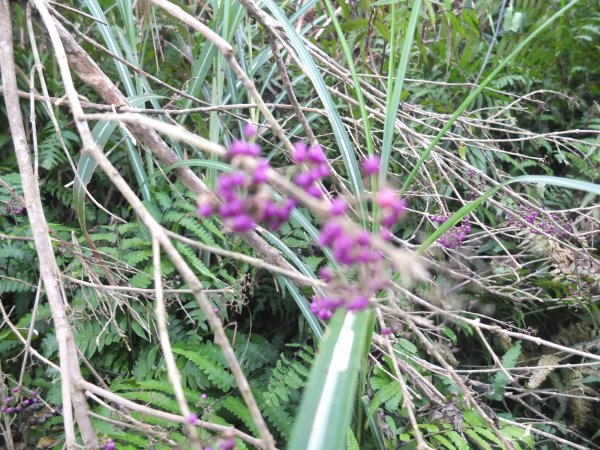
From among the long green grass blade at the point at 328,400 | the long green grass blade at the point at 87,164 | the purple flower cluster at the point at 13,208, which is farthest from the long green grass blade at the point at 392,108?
the purple flower cluster at the point at 13,208

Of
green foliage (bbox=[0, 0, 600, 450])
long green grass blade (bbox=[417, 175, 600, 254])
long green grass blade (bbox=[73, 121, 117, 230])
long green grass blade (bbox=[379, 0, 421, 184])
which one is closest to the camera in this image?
long green grass blade (bbox=[417, 175, 600, 254])

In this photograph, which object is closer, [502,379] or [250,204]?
[250,204]

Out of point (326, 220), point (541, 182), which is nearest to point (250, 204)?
point (326, 220)

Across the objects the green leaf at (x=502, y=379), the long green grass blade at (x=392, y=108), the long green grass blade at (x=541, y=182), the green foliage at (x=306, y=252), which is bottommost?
the green leaf at (x=502, y=379)

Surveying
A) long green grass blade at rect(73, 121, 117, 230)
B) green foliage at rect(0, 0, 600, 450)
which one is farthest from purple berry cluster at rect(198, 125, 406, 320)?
long green grass blade at rect(73, 121, 117, 230)

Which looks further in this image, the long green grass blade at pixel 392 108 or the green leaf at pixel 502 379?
the green leaf at pixel 502 379

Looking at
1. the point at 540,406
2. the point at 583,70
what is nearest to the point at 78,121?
the point at 540,406

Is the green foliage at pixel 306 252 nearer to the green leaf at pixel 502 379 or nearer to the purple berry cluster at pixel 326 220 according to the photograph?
the green leaf at pixel 502 379

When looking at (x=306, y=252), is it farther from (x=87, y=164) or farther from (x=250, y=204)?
(x=250, y=204)

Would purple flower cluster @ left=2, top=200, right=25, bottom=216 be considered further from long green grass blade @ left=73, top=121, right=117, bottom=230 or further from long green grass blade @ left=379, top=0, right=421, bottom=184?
long green grass blade @ left=379, top=0, right=421, bottom=184

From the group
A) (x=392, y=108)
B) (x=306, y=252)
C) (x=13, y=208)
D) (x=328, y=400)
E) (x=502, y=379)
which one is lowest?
(x=502, y=379)

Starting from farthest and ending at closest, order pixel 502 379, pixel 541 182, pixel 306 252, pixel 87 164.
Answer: pixel 306 252, pixel 502 379, pixel 87 164, pixel 541 182

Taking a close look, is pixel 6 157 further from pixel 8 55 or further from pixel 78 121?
pixel 78 121
